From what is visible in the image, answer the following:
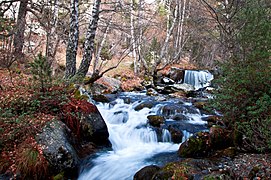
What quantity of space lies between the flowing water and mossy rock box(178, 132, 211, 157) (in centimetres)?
53

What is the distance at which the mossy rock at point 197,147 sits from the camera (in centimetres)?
559

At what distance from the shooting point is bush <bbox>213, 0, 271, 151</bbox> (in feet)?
16.9

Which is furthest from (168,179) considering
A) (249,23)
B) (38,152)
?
(249,23)

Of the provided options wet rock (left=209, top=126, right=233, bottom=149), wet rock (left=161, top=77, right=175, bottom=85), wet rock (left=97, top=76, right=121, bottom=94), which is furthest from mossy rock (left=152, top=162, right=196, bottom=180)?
wet rock (left=161, top=77, right=175, bottom=85)

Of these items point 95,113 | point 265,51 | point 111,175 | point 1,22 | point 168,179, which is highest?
point 1,22

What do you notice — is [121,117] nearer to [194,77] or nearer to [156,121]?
[156,121]

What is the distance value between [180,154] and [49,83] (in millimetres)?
3738

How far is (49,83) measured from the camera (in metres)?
6.16

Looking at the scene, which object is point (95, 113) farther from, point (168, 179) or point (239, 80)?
point (239, 80)

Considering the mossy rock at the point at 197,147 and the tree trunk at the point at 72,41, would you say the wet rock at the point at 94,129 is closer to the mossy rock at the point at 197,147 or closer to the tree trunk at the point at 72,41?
the mossy rock at the point at 197,147

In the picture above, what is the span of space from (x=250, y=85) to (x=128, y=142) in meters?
3.58

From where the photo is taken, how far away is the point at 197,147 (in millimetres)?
5613

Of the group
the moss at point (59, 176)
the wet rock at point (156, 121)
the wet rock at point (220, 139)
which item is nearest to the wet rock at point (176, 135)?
the wet rock at point (156, 121)

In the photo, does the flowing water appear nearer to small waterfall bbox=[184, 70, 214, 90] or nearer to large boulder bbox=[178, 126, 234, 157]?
large boulder bbox=[178, 126, 234, 157]
